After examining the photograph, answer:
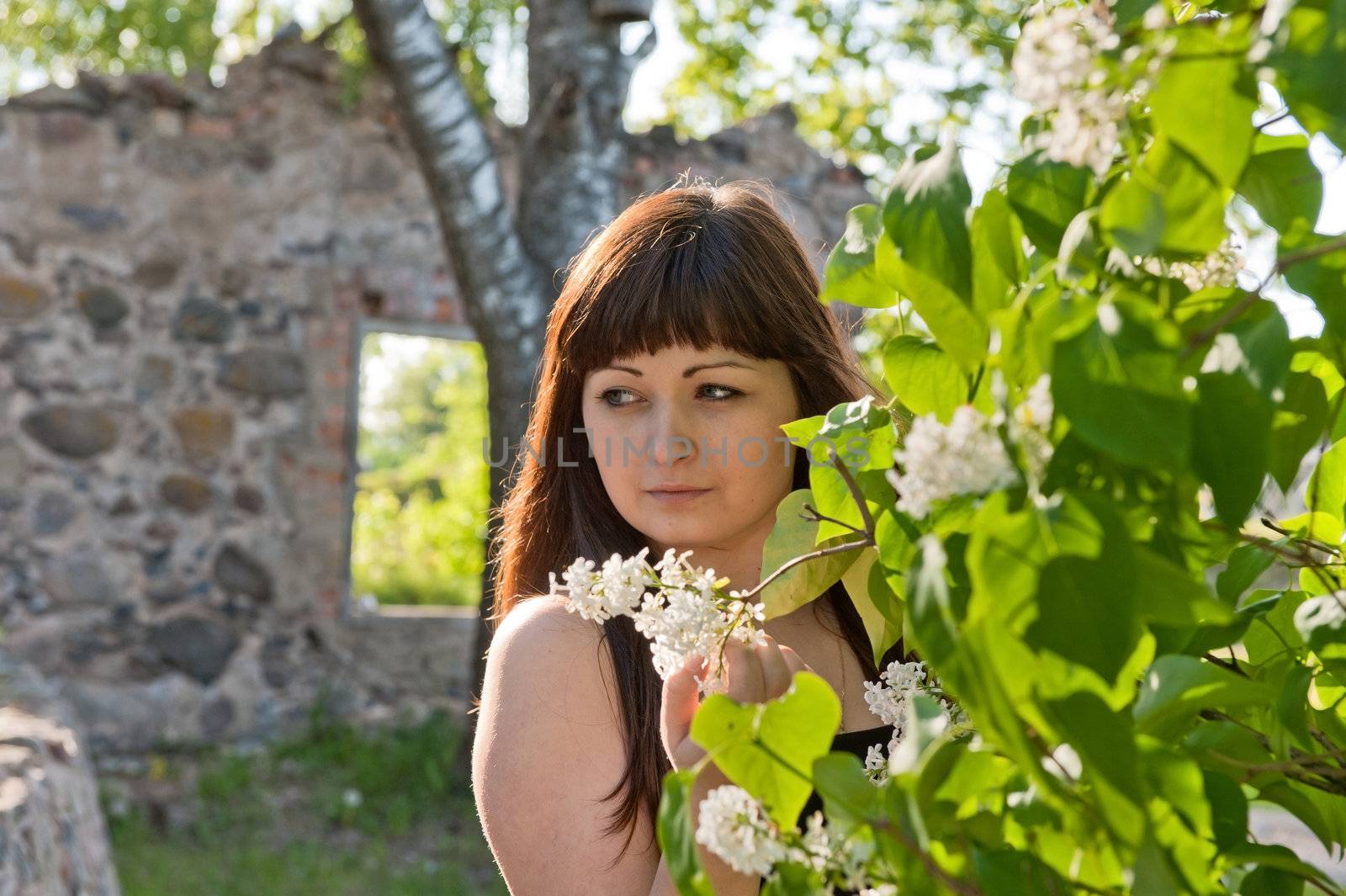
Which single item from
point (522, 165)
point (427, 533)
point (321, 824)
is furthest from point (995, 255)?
point (427, 533)

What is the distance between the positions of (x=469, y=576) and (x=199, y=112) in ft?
14.2

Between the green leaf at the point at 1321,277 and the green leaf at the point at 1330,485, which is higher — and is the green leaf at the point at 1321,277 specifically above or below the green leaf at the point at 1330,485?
above

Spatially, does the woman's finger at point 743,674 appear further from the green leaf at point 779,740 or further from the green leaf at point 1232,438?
the green leaf at point 1232,438

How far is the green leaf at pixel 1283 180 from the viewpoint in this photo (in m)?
0.50

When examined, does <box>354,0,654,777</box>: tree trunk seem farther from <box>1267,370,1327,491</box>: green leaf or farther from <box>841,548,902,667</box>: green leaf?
<box>1267,370,1327,491</box>: green leaf

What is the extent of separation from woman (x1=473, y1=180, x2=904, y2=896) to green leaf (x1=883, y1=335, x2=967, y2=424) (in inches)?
28.4

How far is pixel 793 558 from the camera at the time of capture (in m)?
0.83

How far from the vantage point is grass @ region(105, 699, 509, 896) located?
4090 mm

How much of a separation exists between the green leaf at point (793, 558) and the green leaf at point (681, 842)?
0.95 ft

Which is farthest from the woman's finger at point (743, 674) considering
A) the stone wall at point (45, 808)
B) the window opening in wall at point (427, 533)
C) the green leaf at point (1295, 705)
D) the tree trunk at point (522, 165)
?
the window opening in wall at point (427, 533)

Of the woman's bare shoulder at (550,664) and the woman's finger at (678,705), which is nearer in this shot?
the woman's finger at (678,705)

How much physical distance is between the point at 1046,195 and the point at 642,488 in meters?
0.93

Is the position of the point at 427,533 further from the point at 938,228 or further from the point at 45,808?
the point at 938,228

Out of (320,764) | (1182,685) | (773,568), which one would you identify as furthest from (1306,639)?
(320,764)
